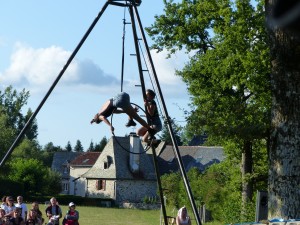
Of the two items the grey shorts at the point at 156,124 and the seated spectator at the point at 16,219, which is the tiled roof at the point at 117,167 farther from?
the grey shorts at the point at 156,124

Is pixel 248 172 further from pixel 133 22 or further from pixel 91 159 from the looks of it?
pixel 91 159

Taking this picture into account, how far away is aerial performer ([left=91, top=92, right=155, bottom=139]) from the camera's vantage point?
375 inches

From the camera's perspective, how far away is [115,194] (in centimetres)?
7494

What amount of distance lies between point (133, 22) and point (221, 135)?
1969cm

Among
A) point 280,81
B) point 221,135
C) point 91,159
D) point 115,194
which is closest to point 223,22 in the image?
point 221,135

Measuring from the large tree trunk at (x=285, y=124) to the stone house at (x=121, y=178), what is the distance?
6348 cm

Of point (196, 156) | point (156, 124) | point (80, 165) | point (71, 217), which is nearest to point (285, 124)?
point (156, 124)

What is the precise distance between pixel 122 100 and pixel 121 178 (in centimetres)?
6694

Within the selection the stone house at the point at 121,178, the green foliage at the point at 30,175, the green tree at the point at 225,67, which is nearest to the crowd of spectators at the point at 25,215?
the green tree at the point at 225,67

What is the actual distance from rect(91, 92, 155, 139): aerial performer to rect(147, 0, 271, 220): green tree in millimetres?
17918

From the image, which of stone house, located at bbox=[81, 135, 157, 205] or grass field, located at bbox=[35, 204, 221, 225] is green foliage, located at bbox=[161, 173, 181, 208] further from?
stone house, located at bbox=[81, 135, 157, 205]

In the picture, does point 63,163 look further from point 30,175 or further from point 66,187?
point 30,175

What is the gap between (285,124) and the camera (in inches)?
431

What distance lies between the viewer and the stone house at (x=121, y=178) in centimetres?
7581
